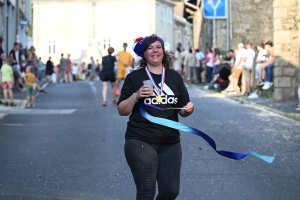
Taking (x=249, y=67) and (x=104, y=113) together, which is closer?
(x=104, y=113)

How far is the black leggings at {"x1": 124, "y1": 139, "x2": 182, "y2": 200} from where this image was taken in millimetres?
5992

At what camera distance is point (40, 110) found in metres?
21.6

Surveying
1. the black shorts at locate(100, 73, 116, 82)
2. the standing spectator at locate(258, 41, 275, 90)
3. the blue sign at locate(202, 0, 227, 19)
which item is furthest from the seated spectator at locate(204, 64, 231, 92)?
the black shorts at locate(100, 73, 116, 82)

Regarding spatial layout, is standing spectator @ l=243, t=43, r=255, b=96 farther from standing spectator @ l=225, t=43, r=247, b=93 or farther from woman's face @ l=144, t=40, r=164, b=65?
woman's face @ l=144, t=40, r=164, b=65

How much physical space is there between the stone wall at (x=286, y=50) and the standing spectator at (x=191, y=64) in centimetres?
1502

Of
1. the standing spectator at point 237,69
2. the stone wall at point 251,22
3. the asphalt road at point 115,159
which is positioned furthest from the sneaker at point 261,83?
the stone wall at point 251,22

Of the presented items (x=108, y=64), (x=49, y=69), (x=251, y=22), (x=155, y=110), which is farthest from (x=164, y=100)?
(x=49, y=69)

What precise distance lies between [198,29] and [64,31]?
38793 millimetres

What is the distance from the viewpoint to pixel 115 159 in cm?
1121

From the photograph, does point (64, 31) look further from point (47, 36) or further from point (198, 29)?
point (198, 29)

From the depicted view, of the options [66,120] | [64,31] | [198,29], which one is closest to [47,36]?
[64,31]

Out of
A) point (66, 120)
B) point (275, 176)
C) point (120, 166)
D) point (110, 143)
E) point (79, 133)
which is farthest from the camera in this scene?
point (66, 120)

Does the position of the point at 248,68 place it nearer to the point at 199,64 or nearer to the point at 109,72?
the point at 109,72

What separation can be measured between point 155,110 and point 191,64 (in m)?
33.3
